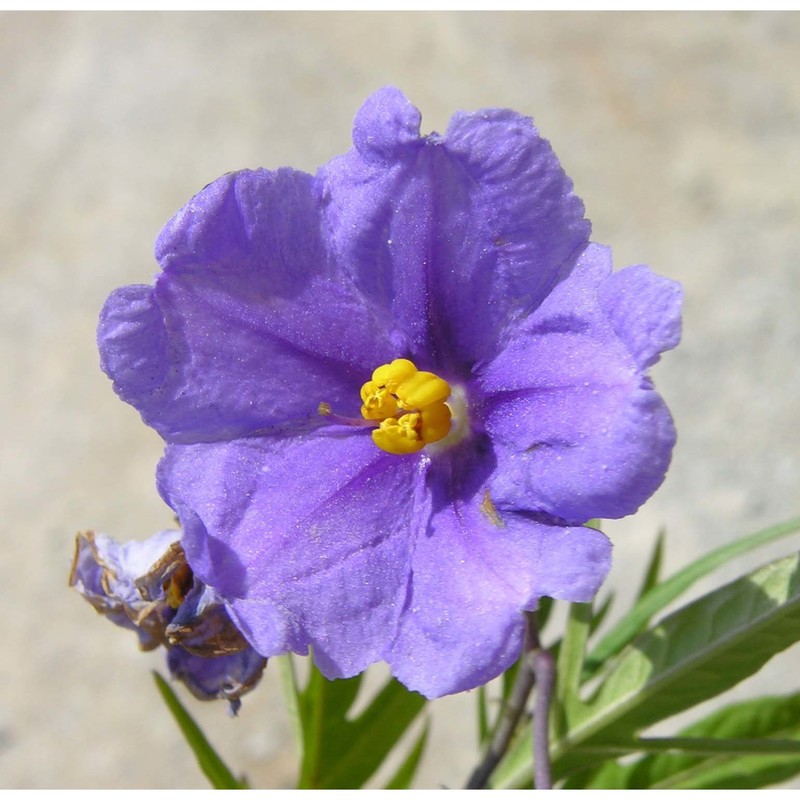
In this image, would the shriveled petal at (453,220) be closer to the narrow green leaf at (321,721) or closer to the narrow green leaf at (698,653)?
the narrow green leaf at (698,653)

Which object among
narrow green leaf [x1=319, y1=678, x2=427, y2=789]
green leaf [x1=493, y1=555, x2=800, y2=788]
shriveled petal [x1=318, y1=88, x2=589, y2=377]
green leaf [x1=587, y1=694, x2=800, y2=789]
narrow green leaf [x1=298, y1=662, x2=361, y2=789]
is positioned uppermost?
shriveled petal [x1=318, y1=88, x2=589, y2=377]

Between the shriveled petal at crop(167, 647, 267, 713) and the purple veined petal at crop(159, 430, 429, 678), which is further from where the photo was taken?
the shriveled petal at crop(167, 647, 267, 713)

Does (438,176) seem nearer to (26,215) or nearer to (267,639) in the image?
(267,639)

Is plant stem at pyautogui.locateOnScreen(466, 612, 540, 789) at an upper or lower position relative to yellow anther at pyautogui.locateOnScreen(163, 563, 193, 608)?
lower

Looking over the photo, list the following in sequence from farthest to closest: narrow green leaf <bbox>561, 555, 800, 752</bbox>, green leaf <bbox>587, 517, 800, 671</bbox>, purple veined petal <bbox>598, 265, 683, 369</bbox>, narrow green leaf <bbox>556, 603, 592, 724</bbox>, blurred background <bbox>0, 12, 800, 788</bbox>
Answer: blurred background <bbox>0, 12, 800, 788</bbox>
green leaf <bbox>587, 517, 800, 671</bbox>
narrow green leaf <bbox>556, 603, 592, 724</bbox>
narrow green leaf <bbox>561, 555, 800, 752</bbox>
purple veined petal <bbox>598, 265, 683, 369</bbox>

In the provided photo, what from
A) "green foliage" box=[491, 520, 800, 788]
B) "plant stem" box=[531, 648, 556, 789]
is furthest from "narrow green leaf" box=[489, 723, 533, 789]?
"plant stem" box=[531, 648, 556, 789]

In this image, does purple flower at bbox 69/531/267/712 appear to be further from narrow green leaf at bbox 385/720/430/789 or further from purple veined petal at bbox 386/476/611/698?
narrow green leaf at bbox 385/720/430/789

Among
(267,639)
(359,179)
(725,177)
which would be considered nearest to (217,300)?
(359,179)
